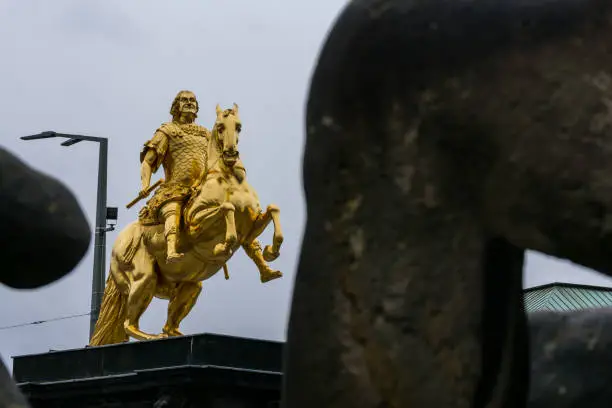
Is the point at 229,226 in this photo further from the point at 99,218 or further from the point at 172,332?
the point at 99,218

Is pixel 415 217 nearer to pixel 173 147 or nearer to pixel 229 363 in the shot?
pixel 229 363

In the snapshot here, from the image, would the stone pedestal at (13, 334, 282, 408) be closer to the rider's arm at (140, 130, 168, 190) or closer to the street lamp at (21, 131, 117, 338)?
the rider's arm at (140, 130, 168, 190)

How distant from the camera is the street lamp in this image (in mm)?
16438

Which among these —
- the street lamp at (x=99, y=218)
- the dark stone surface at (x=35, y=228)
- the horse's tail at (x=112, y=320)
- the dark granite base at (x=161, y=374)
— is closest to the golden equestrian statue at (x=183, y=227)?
the horse's tail at (x=112, y=320)

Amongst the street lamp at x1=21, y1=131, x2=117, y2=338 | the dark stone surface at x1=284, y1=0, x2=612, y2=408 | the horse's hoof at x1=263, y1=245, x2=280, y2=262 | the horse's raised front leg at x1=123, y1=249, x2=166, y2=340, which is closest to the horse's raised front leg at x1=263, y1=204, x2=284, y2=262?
the horse's hoof at x1=263, y1=245, x2=280, y2=262

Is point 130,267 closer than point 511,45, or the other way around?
point 511,45

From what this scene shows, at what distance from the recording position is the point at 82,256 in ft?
5.20

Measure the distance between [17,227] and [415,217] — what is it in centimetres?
52

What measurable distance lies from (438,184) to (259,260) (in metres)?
12.2

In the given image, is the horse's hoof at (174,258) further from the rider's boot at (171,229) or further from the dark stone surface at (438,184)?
the dark stone surface at (438,184)

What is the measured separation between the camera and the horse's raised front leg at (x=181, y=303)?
46.4 ft

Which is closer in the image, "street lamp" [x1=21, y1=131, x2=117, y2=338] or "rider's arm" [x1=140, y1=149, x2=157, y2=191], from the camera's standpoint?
"rider's arm" [x1=140, y1=149, x2=157, y2=191]

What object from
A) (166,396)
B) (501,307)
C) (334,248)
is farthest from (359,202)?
(166,396)

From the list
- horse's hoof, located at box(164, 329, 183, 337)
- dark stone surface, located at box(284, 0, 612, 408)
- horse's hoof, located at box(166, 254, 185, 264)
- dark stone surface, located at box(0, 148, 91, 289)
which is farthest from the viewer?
horse's hoof, located at box(164, 329, 183, 337)
